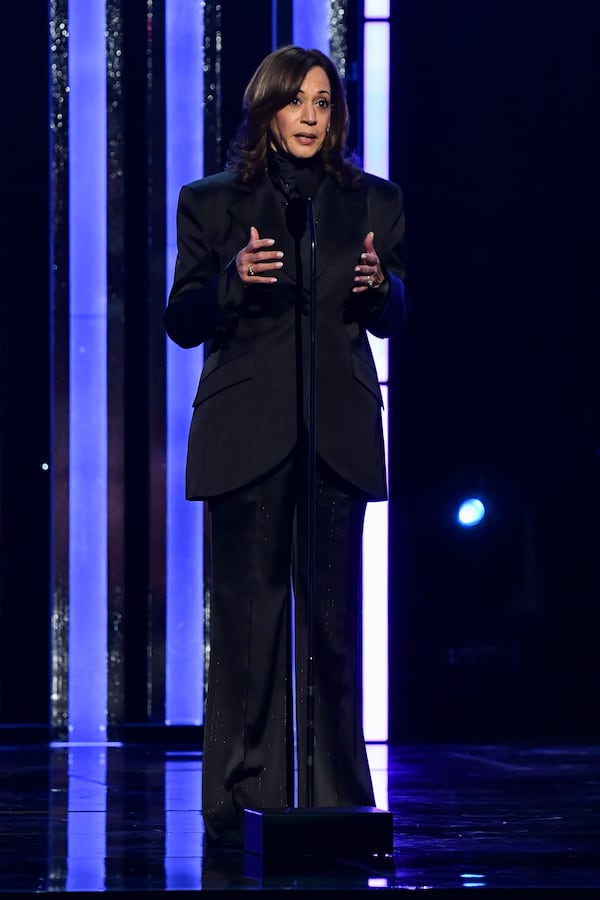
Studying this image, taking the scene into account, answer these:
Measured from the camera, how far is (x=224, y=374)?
8.34 ft

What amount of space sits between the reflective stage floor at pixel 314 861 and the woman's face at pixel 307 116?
3.78 feet

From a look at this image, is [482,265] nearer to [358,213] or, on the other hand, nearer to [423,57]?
[423,57]

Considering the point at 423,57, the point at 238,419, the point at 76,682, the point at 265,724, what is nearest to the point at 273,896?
the point at 265,724

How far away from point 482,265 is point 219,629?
2.47 meters

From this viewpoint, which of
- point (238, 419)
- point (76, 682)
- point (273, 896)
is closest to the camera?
point (273, 896)

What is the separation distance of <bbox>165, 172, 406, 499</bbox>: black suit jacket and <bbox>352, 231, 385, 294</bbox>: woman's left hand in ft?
0.20

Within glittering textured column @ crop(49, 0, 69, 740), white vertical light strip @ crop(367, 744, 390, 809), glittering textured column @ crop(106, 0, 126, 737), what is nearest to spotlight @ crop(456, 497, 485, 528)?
white vertical light strip @ crop(367, 744, 390, 809)

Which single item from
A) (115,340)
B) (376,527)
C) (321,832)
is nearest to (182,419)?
(115,340)

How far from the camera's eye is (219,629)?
257 cm

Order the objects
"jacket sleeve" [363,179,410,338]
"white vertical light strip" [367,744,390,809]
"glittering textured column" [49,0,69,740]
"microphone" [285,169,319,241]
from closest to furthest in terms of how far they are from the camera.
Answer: "microphone" [285,169,319,241]
"jacket sleeve" [363,179,410,338]
"white vertical light strip" [367,744,390,809]
"glittering textured column" [49,0,69,740]

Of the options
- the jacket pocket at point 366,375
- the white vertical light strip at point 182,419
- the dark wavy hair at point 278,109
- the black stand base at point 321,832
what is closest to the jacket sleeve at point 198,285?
the dark wavy hair at point 278,109

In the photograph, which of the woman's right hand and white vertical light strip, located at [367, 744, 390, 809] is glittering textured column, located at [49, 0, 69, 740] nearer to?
white vertical light strip, located at [367, 744, 390, 809]

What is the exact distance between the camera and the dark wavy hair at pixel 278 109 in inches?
Result: 99.4

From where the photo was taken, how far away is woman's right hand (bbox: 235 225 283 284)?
2.34m
